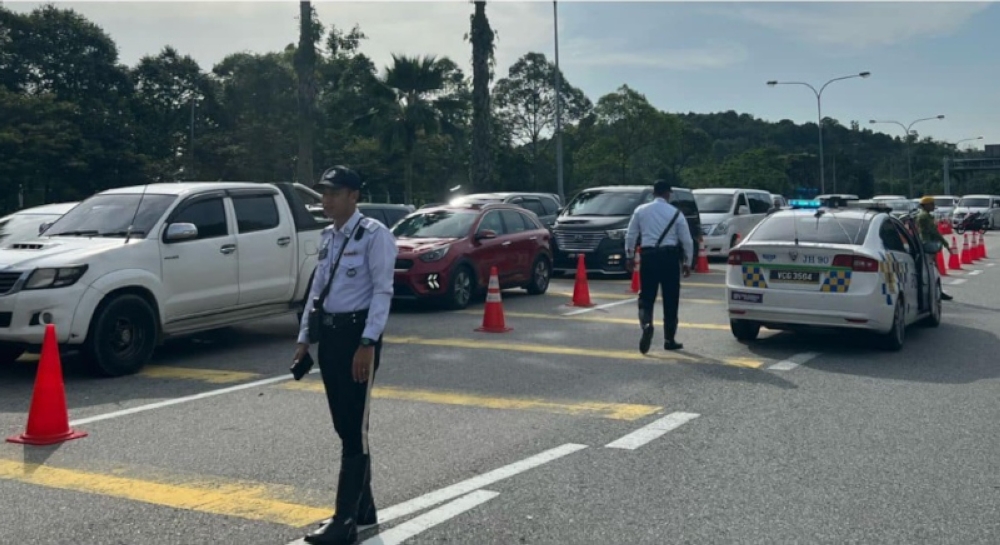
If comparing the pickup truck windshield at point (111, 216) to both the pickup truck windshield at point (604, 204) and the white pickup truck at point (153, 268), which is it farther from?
the pickup truck windshield at point (604, 204)

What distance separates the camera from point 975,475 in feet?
19.2

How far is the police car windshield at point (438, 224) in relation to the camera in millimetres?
15539

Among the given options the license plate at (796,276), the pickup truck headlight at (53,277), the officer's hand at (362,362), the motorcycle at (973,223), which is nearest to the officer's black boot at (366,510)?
the officer's hand at (362,362)

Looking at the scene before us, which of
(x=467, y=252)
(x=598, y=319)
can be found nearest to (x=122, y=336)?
(x=467, y=252)

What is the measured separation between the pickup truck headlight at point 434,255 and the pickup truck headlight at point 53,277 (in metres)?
5.96

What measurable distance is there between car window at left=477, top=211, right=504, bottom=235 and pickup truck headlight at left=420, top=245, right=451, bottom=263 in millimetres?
1271

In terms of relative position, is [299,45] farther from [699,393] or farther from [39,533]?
[39,533]

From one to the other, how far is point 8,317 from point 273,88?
52.3 m

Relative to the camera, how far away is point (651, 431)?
7023mm

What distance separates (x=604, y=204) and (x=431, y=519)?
53.6 ft

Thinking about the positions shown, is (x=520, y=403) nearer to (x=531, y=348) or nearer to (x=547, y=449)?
(x=547, y=449)

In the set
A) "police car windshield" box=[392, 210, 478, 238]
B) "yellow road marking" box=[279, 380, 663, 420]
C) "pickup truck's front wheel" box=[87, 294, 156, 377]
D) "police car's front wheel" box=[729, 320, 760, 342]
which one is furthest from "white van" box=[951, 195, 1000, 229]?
"pickup truck's front wheel" box=[87, 294, 156, 377]

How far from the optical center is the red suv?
14.5m

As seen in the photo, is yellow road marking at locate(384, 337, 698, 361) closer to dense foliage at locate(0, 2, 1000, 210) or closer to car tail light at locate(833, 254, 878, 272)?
car tail light at locate(833, 254, 878, 272)
